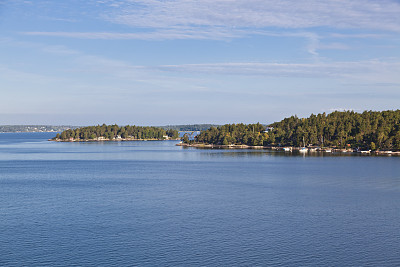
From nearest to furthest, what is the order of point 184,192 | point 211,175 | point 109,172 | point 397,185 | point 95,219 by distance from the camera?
point 95,219, point 184,192, point 397,185, point 211,175, point 109,172

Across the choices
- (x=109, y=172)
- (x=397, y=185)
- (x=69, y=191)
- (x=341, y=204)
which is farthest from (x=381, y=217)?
(x=109, y=172)

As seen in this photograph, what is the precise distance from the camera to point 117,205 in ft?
193

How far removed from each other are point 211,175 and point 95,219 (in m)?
48.5

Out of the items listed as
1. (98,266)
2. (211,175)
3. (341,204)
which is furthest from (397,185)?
(98,266)

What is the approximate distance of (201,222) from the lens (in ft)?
159

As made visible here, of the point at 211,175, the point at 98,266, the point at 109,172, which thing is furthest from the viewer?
the point at 109,172

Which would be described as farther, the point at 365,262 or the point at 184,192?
the point at 184,192

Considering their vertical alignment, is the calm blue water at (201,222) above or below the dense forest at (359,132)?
below

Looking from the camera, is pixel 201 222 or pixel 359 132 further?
pixel 359 132

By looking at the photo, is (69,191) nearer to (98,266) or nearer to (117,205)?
(117,205)

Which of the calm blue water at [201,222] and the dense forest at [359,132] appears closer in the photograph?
the calm blue water at [201,222]

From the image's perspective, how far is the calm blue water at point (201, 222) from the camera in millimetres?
37312

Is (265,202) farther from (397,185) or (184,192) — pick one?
(397,185)

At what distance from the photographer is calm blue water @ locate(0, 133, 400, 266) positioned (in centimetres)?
3731
